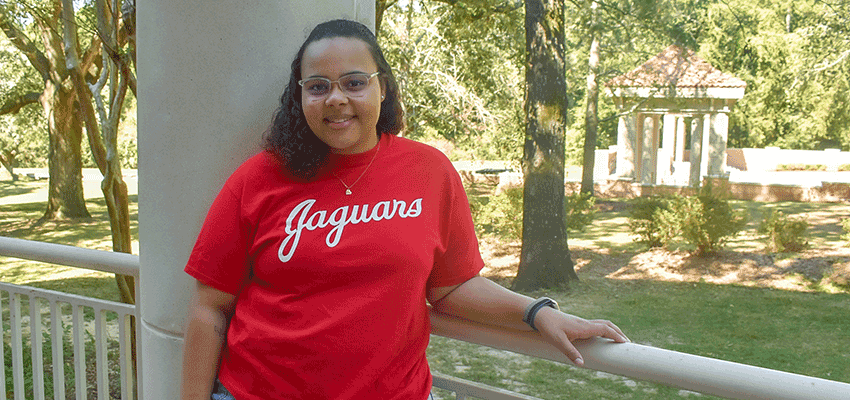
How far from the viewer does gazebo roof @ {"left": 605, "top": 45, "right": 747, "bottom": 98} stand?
2089 cm

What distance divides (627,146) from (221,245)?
23.7 meters

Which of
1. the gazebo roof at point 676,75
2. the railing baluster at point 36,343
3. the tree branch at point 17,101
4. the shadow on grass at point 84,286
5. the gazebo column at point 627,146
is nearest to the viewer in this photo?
the railing baluster at point 36,343

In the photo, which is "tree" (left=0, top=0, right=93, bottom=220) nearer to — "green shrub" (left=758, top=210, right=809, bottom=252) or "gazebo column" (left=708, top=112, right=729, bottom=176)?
"green shrub" (left=758, top=210, right=809, bottom=252)

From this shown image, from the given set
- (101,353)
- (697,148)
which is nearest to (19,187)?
(697,148)

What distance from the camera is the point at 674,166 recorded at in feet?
90.5

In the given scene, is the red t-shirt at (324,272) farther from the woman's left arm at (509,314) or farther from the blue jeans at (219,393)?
the woman's left arm at (509,314)

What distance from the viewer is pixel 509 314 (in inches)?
66.0

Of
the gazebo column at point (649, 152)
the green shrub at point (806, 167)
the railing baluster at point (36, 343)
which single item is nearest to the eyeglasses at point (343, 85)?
the railing baluster at point (36, 343)

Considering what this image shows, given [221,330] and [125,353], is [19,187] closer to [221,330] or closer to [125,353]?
[125,353]

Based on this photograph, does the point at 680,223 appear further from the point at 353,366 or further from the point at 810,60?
the point at 353,366

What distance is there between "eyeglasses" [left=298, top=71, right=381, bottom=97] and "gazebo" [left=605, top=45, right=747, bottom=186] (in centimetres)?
1891

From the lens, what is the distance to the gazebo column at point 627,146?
24000 mm

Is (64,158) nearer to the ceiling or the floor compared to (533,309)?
nearer to the floor

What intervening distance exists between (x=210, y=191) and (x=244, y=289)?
37 cm
